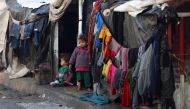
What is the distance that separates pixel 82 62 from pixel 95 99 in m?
1.51

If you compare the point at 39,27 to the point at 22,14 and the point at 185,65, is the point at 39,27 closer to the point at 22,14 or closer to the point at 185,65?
the point at 22,14

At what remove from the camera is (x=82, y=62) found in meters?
11.4

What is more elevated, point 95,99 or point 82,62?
point 82,62

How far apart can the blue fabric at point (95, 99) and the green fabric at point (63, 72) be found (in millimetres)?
1896

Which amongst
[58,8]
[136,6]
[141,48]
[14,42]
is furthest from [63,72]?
[136,6]

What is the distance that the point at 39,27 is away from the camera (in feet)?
43.9

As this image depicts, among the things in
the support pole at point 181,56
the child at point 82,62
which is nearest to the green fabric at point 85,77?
the child at point 82,62

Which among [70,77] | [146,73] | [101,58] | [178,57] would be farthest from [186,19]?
[70,77]

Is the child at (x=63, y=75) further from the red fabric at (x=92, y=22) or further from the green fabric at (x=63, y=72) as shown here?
the red fabric at (x=92, y=22)

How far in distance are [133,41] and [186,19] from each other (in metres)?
1.34

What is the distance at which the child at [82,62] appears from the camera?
37.4 feet

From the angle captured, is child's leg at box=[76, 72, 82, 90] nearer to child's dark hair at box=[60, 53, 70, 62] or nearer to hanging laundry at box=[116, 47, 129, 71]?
child's dark hair at box=[60, 53, 70, 62]

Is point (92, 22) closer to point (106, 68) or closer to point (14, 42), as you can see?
point (106, 68)

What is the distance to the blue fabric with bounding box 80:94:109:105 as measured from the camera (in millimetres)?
9945
